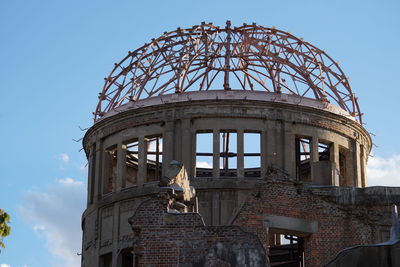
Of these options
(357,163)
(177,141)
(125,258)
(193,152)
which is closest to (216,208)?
(193,152)

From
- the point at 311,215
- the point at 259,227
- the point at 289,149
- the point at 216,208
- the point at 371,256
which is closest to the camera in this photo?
the point at 371,256

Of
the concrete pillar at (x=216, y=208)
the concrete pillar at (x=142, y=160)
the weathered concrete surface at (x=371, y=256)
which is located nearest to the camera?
the weathered concrete surface at (x=371, y=256)

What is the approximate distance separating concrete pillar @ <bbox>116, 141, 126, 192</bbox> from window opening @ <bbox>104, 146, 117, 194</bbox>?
1.87ft

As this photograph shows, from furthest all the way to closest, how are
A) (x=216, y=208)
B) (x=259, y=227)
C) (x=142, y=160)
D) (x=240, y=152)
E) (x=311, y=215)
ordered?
(x=142, y=160)
(x=240, y=152)
(x=216, y=208)
(x=311, y=215)
(x=259, y=227)

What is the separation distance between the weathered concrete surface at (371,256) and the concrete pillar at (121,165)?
16.5 metres

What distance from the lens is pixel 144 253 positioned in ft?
77.1

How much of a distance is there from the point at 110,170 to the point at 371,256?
18.7 m

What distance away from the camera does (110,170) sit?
1475 inches

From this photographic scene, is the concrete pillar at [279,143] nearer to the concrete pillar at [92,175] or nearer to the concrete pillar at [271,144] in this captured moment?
the concrete pillar at [271,144]

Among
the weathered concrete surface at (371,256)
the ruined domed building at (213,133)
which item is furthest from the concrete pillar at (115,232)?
the weathered concrete surface at (371,256)

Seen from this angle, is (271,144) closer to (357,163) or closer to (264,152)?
(264,152)

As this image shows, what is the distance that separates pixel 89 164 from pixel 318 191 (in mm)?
12738

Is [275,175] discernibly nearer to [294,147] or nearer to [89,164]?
[294,147]

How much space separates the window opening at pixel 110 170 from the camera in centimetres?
3709
